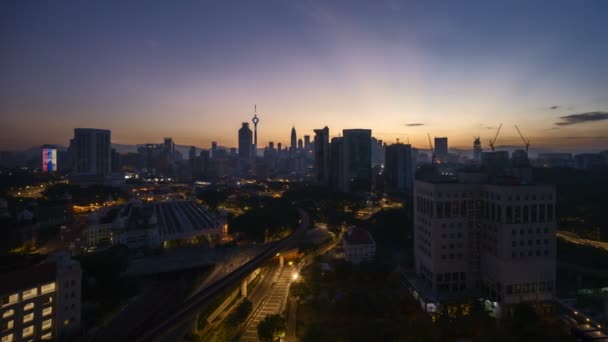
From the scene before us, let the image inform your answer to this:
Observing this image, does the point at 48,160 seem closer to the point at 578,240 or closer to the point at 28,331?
the point at 28,331

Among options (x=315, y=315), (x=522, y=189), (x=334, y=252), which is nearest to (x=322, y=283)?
(x=315, y=315)

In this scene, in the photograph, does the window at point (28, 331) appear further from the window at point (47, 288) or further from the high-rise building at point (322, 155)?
the high-rise building at point (322, 155)

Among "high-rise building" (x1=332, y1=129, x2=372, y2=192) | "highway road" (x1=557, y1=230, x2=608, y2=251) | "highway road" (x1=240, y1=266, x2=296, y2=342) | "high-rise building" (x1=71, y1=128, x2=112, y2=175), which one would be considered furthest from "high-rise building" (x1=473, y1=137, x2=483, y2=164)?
"high-rise building" (x1=71, y1=128, x2=112, y2=175)

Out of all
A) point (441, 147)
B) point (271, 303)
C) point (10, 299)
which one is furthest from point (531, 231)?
point (441, 147)

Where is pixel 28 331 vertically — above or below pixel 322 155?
below

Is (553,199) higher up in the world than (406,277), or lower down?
higher up

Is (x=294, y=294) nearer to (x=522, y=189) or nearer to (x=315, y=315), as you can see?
(x=315, y=315)
